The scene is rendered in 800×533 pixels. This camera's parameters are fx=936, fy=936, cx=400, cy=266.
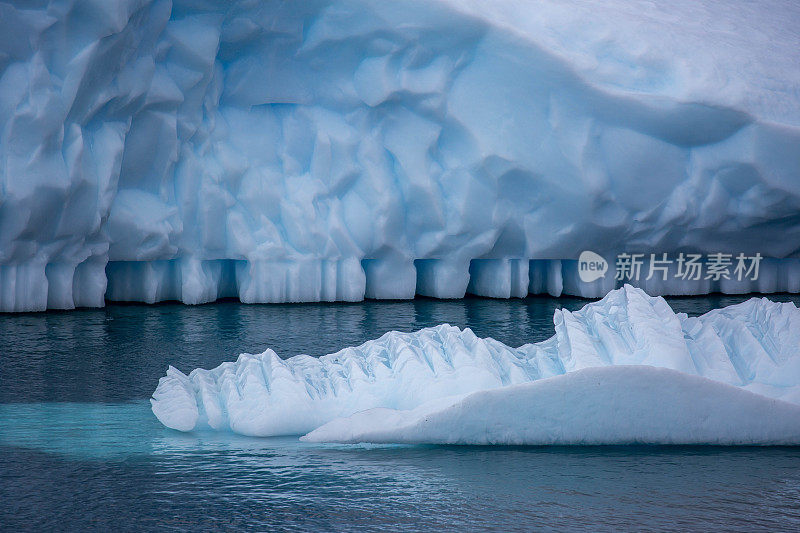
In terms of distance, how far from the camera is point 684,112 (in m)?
9.30

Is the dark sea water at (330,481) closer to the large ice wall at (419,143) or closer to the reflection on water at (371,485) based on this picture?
the reflection on water at (371,485)

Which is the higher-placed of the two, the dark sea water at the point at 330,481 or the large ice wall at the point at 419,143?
the large ice wall at the point at 419,143

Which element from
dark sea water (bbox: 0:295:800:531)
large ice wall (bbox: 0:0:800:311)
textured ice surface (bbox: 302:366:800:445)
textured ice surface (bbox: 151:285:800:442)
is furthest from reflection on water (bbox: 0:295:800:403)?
textured ice surface (bbox: 302:366:800:445)

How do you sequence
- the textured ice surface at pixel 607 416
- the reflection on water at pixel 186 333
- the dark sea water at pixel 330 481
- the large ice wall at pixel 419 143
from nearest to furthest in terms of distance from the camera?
the dark sea water at pixel 330 481
the textured ice surface at pixel 607 416
the reflection on water at pixel 186 333
the large ice wall at pixel 419 143

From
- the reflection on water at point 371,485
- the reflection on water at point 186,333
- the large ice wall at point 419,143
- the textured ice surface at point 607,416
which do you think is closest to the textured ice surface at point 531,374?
the textured ice surface at point 607,416

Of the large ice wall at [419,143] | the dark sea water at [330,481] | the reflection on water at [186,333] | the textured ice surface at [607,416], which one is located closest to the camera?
the dark sea water at [330,481]

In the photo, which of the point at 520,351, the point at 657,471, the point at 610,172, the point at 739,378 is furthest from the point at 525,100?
the point at 657,471

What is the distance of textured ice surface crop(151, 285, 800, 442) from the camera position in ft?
12.1

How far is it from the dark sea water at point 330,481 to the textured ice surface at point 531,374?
0.14 metres

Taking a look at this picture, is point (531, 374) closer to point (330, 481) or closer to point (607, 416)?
point (607, 416)

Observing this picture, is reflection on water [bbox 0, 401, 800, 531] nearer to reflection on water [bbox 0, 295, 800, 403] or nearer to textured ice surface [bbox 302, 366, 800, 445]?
textured ice surface [bbox 302, 366, 800, 445]

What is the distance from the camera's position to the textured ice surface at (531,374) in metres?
3.68

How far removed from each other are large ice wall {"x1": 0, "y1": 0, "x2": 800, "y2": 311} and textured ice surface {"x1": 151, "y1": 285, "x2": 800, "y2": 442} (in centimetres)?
478

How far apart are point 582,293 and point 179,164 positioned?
4.68m
